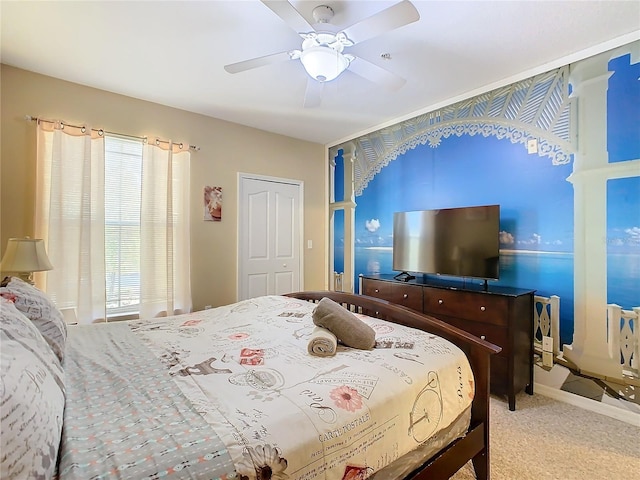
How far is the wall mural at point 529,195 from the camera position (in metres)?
2.24

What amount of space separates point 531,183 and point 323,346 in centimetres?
239

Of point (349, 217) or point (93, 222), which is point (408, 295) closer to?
point (349, 217)

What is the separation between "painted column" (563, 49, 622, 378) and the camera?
7.66 ft

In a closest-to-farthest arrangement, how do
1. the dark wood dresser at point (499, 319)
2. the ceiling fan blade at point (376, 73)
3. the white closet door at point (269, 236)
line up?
the ceiling fan blade at point (376, 73), the dark wood dresser at point (499, 319), the white closet door at point (269, 236)

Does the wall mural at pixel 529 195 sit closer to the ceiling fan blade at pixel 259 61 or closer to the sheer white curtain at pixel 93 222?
the ceiling fan blade at pixel 259 61

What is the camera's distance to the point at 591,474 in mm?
1717

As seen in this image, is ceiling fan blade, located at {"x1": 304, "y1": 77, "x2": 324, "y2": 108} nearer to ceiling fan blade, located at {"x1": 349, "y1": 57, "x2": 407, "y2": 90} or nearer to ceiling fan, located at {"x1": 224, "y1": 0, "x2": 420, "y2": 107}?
ceiling fan, located at {"x1": 224, "y1": 0, "x2": 420, "y2": 107}

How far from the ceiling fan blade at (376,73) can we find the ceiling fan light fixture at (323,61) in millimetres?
79

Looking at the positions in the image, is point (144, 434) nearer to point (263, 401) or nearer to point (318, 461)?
point (263, 401)

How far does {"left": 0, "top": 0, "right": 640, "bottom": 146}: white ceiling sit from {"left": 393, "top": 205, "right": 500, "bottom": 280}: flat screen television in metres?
1.22

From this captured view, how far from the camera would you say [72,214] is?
2.92 m

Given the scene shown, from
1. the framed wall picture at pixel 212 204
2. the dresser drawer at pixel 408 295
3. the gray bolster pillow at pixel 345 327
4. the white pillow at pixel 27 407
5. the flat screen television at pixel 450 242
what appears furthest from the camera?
the framed wall picture at pixel 212 204

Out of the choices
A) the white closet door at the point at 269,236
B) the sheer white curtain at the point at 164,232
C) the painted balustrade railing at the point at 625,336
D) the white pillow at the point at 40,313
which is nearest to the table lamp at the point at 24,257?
the sheer white curtain at the point at 164,232

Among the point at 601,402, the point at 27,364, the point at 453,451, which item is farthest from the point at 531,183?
the point at 27,364
